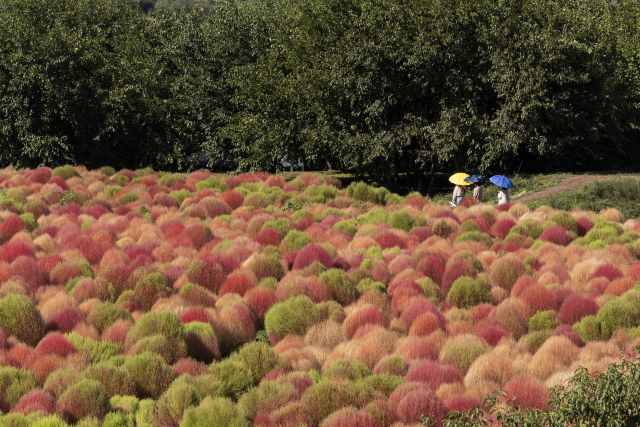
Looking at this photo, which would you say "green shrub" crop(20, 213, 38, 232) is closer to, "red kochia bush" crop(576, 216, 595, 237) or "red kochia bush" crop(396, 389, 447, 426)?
"red kochia bush" crop(396, 389, 447, 426)

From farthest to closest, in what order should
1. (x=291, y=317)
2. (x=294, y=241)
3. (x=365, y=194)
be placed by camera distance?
(x=365, y=194)
(x=294, y=241)
(x=291, y=317)

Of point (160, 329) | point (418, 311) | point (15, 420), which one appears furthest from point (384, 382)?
point (15, 420)

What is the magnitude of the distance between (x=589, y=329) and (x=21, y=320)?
565cm

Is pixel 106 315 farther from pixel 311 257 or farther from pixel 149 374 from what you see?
pixel 311 257

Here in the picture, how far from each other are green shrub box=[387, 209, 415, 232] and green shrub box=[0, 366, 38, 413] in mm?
6697

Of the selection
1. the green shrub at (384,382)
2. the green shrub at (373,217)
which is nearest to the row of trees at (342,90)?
the green shrub at (373,217)

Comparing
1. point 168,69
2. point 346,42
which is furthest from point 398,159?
point 168,69

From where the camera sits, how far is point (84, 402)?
4.90 metres

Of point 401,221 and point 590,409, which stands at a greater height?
point 590,409

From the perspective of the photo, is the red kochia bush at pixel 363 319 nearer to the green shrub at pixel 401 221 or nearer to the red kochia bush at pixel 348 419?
the red kochia bush at pixel 348 419

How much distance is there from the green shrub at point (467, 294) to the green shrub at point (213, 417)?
11.7 ft

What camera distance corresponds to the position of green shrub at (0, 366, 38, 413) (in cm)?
506

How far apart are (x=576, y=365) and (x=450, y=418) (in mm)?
1639

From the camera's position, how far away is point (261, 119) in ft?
82.6
